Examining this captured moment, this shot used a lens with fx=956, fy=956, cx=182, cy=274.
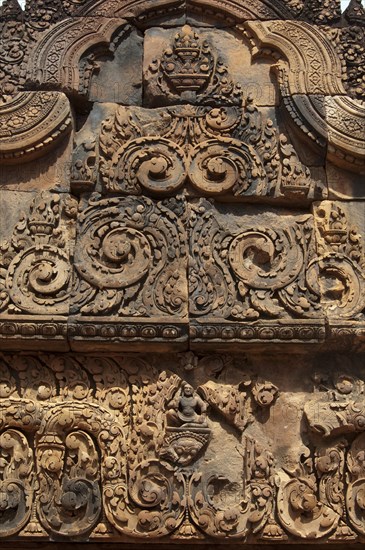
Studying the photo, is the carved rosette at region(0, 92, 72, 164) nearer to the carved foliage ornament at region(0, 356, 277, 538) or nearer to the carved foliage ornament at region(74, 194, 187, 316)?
the carved foliage ornament at region(74, 194, 187, 316)

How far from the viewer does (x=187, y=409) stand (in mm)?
5488

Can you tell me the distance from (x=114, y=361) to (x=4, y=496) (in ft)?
3.26

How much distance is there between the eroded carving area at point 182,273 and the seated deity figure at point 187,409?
0.01m

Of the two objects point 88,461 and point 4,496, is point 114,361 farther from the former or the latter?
point 4,496

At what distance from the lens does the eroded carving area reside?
17.7 feet

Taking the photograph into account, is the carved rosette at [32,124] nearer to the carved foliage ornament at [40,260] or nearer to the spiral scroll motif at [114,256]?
the carved foliage ornament at [40,260]

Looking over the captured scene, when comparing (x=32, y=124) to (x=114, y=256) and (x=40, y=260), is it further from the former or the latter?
(x=114, y=256)

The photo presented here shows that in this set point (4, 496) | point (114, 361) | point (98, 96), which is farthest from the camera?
point (98, 96)

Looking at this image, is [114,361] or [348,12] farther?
[348,12]

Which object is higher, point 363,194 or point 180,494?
point 363,194

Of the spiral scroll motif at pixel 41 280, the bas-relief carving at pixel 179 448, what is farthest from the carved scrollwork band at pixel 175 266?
the bas-relief carving at pixel 179 448

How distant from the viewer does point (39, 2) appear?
626cm

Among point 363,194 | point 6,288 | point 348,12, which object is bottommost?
point 6,288

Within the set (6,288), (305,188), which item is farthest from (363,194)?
(6,288)
